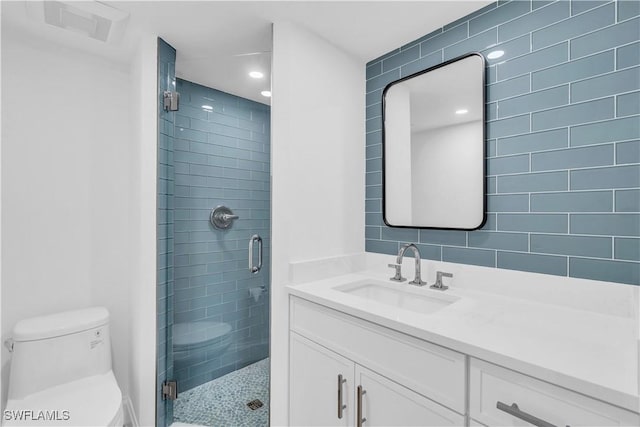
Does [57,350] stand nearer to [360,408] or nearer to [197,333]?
[197,333]

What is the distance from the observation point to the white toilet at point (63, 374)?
1.33 m

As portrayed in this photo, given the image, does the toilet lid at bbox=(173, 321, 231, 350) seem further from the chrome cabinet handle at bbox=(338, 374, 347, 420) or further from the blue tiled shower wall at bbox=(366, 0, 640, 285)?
the blue tiled shower wall at bbox=(366, 0, 640, 285)

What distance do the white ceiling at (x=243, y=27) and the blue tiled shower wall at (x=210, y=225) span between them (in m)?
0.15

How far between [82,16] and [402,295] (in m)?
2.09

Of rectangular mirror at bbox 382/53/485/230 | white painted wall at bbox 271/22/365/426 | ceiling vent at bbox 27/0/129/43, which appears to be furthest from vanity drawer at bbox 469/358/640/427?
ceiling vent at bbox 27/0/129/43

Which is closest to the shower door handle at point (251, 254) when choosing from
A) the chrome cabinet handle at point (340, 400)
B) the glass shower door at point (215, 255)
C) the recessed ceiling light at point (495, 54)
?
the glass shower door at point (215, 255)

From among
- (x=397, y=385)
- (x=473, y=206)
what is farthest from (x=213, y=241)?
(x=473, y=206)

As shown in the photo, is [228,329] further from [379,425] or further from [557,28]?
[557,28]

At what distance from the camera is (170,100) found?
177 centimetres

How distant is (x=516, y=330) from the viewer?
3.19 ft

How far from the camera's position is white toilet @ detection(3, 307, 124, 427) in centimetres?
133

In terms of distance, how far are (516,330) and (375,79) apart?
1551 mm

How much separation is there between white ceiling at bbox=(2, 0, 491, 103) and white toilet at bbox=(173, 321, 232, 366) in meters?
1.44

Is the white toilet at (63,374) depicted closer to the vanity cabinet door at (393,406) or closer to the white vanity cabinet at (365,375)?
the white vanity cabinet at (365,375)
